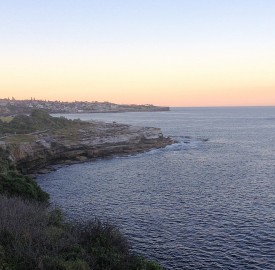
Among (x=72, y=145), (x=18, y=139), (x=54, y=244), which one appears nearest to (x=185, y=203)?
(x=54, y=244)

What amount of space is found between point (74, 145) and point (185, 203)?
160 feet

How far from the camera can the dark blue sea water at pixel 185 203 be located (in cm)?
3656

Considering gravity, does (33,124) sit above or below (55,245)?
above

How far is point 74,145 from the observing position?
94.4 metres

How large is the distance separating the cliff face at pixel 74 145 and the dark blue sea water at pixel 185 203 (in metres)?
7.67

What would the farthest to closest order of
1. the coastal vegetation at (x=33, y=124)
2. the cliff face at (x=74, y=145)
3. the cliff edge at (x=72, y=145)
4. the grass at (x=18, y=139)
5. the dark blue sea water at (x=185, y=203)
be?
the coastal vegetation at (x=33, y=124), the grass at (x=18, y=139), the cliff face at (x=74, y=145), the cliff edge at (x=72, y=145), the dark blue sea water at (x=185, y=203)

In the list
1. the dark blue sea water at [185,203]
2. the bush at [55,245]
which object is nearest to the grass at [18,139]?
the dark blue sea water at [185,203]

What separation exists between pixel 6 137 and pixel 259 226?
68463 millimetres

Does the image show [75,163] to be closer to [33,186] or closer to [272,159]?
[33,186]

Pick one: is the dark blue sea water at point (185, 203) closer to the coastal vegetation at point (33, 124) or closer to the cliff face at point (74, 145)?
the cliff face at point (74, 145)

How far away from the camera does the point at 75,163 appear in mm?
86688

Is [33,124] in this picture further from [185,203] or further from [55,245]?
[55,245]

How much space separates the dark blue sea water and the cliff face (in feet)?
25.2

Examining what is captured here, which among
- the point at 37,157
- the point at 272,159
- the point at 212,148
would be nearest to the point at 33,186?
the point at 37,157
